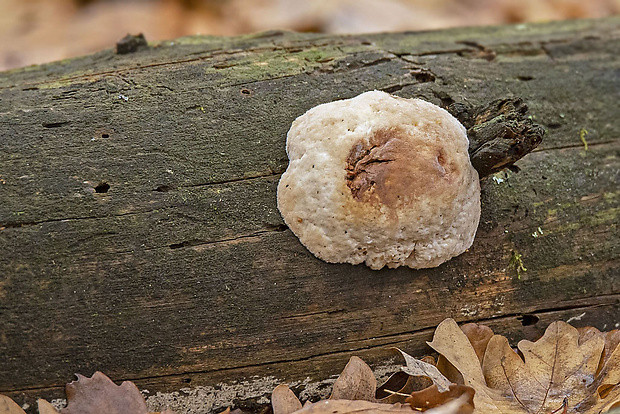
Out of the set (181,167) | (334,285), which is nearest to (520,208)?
(334,285)

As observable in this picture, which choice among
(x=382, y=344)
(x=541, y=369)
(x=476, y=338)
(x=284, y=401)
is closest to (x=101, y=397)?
(x=284, y=401)

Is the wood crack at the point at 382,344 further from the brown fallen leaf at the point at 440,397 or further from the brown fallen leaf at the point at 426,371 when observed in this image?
the brown fallen leaf at the point at 440,397

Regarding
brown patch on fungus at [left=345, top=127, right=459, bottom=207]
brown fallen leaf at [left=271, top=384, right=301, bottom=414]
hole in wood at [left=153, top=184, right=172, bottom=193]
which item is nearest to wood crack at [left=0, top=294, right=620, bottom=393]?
brown fallen leaf at [left=271, top=384, right=301, bottom=414]

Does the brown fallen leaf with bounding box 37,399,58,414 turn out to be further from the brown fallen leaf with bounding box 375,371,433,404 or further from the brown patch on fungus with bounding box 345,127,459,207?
the brown patch on fungus with bounding box 345,127,459,207

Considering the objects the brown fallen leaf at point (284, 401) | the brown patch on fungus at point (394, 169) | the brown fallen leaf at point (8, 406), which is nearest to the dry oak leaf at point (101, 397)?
the brown fallen leaf at point (8, 406)

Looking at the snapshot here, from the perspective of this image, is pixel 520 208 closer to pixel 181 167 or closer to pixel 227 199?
pixel 227 199

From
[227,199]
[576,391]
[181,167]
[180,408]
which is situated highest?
[181,167]
